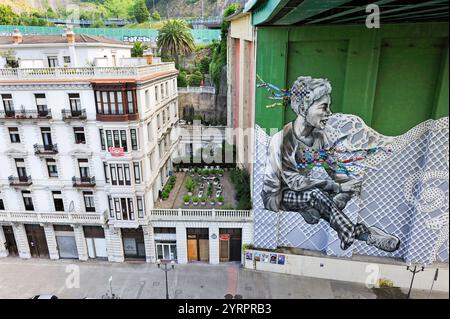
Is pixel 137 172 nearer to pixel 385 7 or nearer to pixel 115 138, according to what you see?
pixel 115 138

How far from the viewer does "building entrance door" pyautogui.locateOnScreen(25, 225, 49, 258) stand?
919 inches

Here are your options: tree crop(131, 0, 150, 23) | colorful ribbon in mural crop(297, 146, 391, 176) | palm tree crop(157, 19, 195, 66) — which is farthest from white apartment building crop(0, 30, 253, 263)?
tree crop(131, 0, 150, 23)

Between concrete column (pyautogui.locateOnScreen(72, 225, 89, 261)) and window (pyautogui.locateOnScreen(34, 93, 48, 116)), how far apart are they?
7.79m

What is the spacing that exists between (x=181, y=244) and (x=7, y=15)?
206ft

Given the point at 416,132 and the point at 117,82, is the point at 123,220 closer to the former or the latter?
the point at 117,82

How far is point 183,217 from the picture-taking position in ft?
73.3

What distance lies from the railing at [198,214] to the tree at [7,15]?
59.7 meters

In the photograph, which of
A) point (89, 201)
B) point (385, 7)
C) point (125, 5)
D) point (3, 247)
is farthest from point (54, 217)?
point (125, 5)

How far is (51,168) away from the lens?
21859 mm

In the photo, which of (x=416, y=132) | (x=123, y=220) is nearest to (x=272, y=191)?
(x=416, y=132)

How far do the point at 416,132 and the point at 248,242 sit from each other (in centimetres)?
1197

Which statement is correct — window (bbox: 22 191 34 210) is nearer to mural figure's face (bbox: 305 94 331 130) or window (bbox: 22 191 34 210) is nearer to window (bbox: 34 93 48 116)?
window (bbox: 34 93 48 116)

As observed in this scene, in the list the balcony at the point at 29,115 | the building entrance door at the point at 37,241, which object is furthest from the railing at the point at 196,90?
the building entrance door at the point at 37,241

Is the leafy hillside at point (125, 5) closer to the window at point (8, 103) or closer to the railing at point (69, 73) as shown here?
the railing at point (69, 73)
